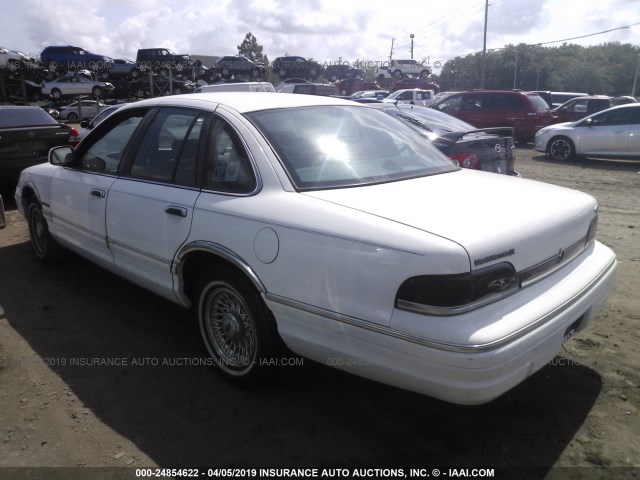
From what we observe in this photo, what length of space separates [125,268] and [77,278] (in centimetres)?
156

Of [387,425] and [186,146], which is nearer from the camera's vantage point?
[387,425]

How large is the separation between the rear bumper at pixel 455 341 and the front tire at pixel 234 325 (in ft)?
0.53

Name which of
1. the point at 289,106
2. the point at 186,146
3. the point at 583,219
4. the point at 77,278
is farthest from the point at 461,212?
the point at 77,278

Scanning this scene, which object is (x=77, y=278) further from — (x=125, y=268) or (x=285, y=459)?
(x=285, y=459)

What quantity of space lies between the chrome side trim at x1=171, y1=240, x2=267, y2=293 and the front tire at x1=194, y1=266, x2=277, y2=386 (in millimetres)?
112

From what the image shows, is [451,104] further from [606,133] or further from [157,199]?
[157,199]

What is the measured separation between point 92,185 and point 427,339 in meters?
3.02

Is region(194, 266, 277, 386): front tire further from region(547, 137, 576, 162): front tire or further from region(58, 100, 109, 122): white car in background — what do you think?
region(58, 100, 109, 122): white car in background

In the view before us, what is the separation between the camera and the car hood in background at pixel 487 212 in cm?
226

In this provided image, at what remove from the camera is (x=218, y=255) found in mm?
2918

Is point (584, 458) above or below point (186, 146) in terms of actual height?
below

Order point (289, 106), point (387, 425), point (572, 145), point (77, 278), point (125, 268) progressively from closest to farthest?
point (387, 425) < point (289, 106) < point (125, 268) < point (77, 278) < point (572, 145)

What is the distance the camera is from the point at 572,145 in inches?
513

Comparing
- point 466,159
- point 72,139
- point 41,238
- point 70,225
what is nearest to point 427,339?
point 70,225
